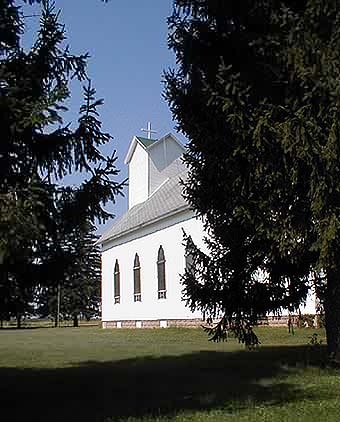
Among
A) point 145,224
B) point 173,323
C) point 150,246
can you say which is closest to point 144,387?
point 173,323

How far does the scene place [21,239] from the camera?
276 inches

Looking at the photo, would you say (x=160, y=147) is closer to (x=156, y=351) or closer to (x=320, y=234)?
(x=156, y=351)

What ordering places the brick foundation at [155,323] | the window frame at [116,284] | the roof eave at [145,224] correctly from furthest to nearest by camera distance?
the window frame at [116,284] → the roof eave at [145,224] → the brick foundation at [155,323]

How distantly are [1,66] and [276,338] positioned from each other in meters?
16.0

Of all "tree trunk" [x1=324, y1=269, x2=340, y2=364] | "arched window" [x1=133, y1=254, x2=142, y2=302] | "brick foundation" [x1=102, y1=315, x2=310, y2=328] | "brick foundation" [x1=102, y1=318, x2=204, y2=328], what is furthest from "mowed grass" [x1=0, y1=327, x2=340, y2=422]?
"arched window" [x1=133, y1=254, x2=142, y2=302]

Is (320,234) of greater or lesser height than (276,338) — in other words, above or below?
above

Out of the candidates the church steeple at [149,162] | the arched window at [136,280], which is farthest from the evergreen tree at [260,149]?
the church steeple at [149,162]

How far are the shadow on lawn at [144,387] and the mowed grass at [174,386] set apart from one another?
0.05ft

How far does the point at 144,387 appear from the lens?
11.1 m

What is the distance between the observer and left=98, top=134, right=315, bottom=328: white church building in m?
32.9

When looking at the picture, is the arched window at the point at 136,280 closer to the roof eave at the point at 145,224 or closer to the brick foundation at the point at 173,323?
the brick foundation at the point at 173,323

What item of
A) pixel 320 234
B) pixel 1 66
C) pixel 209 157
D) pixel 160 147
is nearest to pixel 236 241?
pixel 209 157

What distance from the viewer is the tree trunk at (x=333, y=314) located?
12.0 meters

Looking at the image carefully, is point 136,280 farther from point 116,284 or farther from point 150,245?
point 116,284
